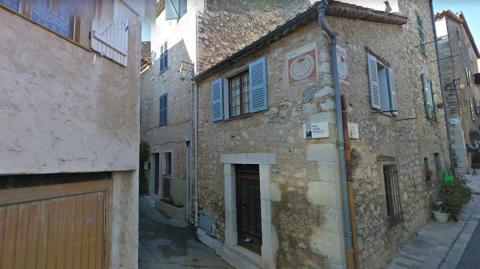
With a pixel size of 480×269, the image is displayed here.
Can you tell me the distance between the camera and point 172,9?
34.6 ft

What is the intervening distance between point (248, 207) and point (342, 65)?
389cm

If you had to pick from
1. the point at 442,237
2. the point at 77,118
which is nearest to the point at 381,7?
the point at 442,237

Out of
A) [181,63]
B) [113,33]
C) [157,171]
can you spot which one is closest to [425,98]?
[181,63]

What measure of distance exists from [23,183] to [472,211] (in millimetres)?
11817

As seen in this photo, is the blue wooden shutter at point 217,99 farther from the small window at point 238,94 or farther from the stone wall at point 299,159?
the stone wall at point 299,159

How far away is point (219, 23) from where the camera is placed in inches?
378

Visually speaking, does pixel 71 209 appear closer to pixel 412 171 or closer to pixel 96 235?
pixel 96 235

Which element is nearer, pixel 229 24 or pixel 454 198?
pixel 454 198

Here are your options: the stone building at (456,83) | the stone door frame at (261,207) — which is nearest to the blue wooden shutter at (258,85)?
the stone door frame at (261,207)

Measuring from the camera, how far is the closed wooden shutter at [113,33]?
3.23 metres

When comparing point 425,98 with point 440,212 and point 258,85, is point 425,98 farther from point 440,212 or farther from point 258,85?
point 258,85

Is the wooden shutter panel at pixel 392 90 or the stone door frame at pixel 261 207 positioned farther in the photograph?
the wooden shutter panel at pixel 392 90

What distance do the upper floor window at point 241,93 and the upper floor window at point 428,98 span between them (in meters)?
6.24

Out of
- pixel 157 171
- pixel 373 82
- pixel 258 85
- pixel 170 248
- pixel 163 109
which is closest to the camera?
pixel 373 82
